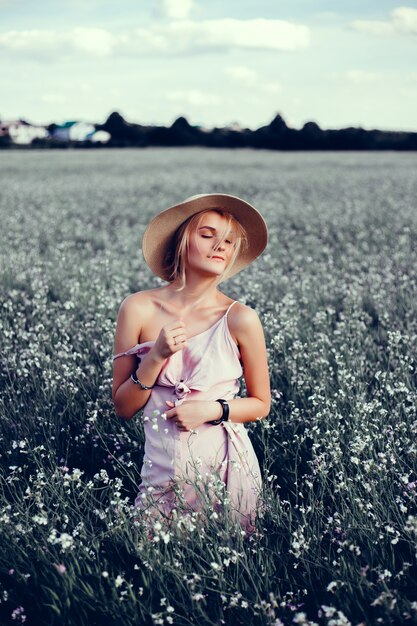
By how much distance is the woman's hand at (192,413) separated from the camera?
2.97 m

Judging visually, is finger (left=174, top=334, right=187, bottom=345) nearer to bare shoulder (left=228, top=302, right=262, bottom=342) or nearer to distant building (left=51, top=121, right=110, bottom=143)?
bare shoulder (left=228, top=302, right=262, bottom=342)

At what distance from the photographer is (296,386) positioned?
14.4 feet

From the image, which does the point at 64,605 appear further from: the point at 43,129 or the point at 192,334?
the point at 43,129

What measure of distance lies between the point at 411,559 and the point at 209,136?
241 ft

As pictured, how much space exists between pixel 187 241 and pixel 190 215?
0.12 metres

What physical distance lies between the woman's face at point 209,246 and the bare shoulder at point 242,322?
0.64ft

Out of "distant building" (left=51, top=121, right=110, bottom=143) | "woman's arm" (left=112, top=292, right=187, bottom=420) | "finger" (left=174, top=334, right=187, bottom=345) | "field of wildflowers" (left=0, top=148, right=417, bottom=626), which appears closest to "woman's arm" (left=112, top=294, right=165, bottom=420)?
"woman's arm" (left=112, top=292, right=187, bottom=420)

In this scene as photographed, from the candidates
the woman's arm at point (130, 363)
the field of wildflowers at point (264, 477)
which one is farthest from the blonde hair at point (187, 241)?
the field of wildflowers at point (264, 477)

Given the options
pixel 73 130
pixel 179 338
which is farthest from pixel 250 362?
pixel 73 130

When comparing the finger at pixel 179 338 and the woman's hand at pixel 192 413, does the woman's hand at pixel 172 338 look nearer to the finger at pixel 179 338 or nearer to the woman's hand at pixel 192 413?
the finger at pixel 179 338

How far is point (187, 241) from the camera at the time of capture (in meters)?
3.12

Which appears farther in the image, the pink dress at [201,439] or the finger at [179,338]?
the pink dress at [201,439]

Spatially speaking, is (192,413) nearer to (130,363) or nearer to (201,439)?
(201,439)

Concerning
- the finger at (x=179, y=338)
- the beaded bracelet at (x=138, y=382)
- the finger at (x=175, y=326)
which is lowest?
the beaded bracelet at (x=138, y=382)
